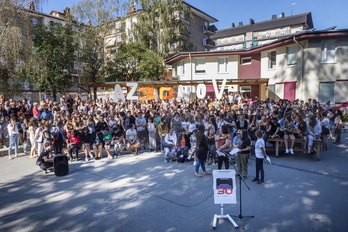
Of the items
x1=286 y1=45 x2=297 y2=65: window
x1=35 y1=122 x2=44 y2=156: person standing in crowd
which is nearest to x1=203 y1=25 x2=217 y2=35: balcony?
x1=286 y1=45 x2=297 y2=65: window

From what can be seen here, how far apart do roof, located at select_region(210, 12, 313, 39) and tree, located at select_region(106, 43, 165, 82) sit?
33.1 meters

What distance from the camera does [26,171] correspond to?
29.4 ft

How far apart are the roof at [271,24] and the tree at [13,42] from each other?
159ft

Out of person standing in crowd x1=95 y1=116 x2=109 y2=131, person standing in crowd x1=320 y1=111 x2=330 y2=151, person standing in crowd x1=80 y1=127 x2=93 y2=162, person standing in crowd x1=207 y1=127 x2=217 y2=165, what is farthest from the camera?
person standing in crowd x1=95 y1=116 x2=109 y2=131

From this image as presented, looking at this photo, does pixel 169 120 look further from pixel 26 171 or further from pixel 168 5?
pixel 168 5

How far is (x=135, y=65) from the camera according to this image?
31.7m

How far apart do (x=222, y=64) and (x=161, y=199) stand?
2302 cm

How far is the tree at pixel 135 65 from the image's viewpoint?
2991 cm

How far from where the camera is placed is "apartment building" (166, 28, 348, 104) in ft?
62.5

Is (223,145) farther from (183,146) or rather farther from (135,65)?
(135,65)

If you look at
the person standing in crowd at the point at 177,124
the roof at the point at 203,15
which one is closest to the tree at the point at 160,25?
the roof at the point at 203,15

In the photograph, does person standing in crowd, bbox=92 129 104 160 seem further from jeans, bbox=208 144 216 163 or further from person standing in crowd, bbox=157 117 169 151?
jeans, bbox=208 144 216 163

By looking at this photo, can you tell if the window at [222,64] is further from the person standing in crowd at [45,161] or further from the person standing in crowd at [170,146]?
the person standing in crowd at [45,161]

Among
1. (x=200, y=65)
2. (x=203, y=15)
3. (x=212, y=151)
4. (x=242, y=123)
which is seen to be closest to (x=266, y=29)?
(x=203, y=15)
